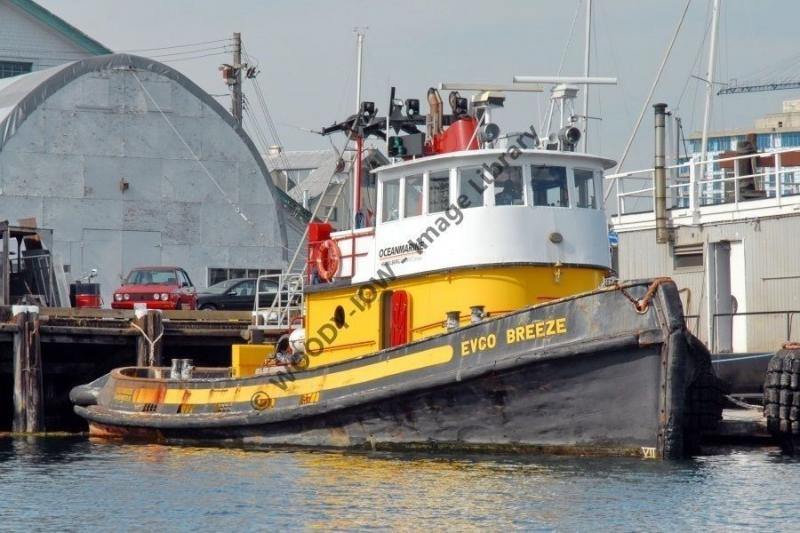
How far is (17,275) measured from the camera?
3209 cm

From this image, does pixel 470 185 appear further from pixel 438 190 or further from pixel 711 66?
pixel 711 66

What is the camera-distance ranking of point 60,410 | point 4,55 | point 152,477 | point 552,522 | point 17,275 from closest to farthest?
point 552,522
point 152,477
point 60,410
point 17,275
point 4,55

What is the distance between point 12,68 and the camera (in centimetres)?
4347

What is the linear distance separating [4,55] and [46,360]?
19.9 metres

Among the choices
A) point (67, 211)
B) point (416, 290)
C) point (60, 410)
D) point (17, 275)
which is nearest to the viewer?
point (416, 290)

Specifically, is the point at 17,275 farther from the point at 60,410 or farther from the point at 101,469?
the point at 101,469

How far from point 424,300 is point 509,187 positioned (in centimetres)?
186

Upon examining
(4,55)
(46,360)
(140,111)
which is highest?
(4,55)

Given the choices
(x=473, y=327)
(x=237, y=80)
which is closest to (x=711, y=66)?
(x=473, y=327)

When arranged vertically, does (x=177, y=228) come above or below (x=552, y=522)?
above

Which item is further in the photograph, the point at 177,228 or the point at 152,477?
the point at 177,228

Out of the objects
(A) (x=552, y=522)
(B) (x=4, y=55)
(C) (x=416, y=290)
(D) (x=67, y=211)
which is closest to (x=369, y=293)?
(C) (x=416, y=290)

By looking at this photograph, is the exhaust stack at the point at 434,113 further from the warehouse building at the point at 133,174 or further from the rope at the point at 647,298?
the warehouse building at the point at 133,174

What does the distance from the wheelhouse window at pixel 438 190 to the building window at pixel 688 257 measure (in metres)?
6.82
